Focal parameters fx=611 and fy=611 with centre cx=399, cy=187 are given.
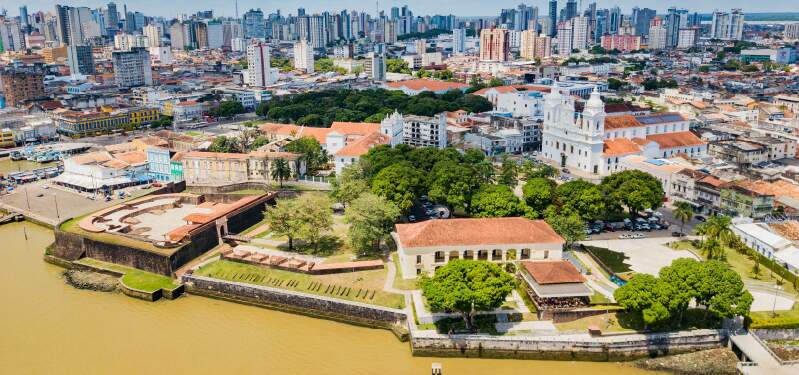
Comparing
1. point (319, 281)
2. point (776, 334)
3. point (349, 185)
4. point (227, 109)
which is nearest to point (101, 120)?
point (227, 109)

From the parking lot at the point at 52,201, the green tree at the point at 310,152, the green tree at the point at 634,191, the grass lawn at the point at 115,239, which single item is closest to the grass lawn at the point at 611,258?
the green tree at the point at 634,191

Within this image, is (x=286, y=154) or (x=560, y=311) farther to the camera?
(x=286, y=154)

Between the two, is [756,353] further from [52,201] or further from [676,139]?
[52,201]

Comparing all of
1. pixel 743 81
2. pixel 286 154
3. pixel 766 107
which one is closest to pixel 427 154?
pixel 286 154

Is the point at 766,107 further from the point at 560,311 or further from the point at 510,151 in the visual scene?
the point at 560,311

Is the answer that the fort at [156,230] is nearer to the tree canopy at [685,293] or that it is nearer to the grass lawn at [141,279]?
the grass lawn at [141,279]

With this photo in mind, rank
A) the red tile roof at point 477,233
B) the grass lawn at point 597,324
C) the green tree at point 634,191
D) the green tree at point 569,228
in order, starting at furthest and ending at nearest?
the green tree at point 634,191
the green tree at point 569,228
the red tile roof at point 477,233
the grass lawn at point 597,324
